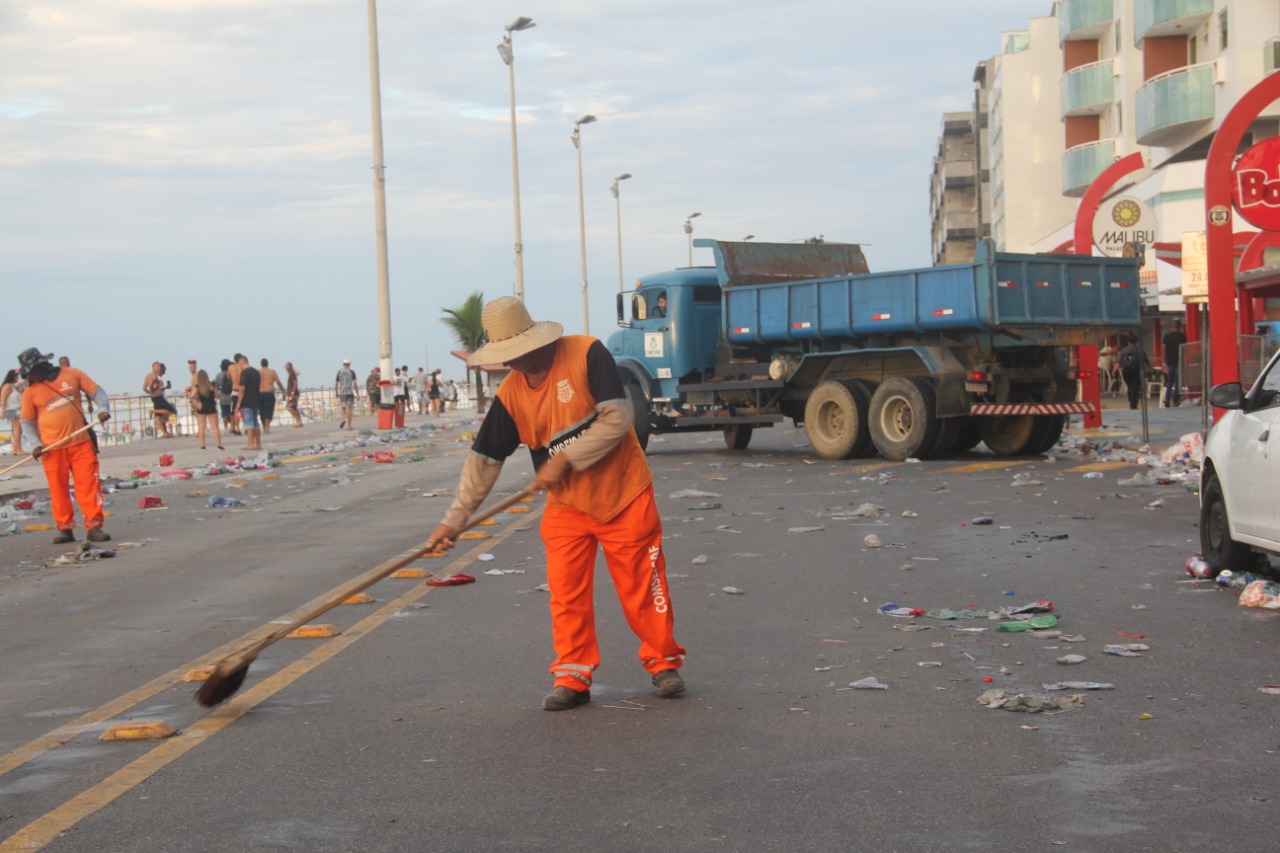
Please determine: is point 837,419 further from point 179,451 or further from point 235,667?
point 235,667

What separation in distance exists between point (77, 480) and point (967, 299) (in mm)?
10582

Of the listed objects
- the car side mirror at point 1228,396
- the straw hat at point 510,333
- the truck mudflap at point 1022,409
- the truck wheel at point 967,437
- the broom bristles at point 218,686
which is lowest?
the broom bristles at point 218,686

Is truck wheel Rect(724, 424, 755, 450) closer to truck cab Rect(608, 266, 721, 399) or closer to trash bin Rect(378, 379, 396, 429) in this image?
truck cab Rect(608, 266, 721, 399)

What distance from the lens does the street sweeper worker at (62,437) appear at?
1309cm

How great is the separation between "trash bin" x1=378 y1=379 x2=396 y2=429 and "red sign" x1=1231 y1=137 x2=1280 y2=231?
21.7 meters

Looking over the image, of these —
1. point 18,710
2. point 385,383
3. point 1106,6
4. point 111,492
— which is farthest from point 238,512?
point 1106,6

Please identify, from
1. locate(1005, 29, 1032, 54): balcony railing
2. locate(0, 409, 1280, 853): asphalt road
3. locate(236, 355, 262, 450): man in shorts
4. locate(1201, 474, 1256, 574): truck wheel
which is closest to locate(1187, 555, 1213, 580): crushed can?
locate(1201, 474, 1256, 574): truck wheel

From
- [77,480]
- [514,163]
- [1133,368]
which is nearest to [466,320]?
[514,163]

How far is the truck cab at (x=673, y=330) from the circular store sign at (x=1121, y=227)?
18.9ft

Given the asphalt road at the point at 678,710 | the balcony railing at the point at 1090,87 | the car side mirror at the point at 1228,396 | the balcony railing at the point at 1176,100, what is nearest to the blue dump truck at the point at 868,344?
the asphalt road at the point at 678,710

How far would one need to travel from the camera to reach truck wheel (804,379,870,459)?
20219mm

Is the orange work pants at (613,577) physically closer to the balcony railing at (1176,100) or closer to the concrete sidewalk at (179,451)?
the concrete sidewalk at (179,451)

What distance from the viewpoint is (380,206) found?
35438 millimetres

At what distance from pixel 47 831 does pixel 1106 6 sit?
169 ft
